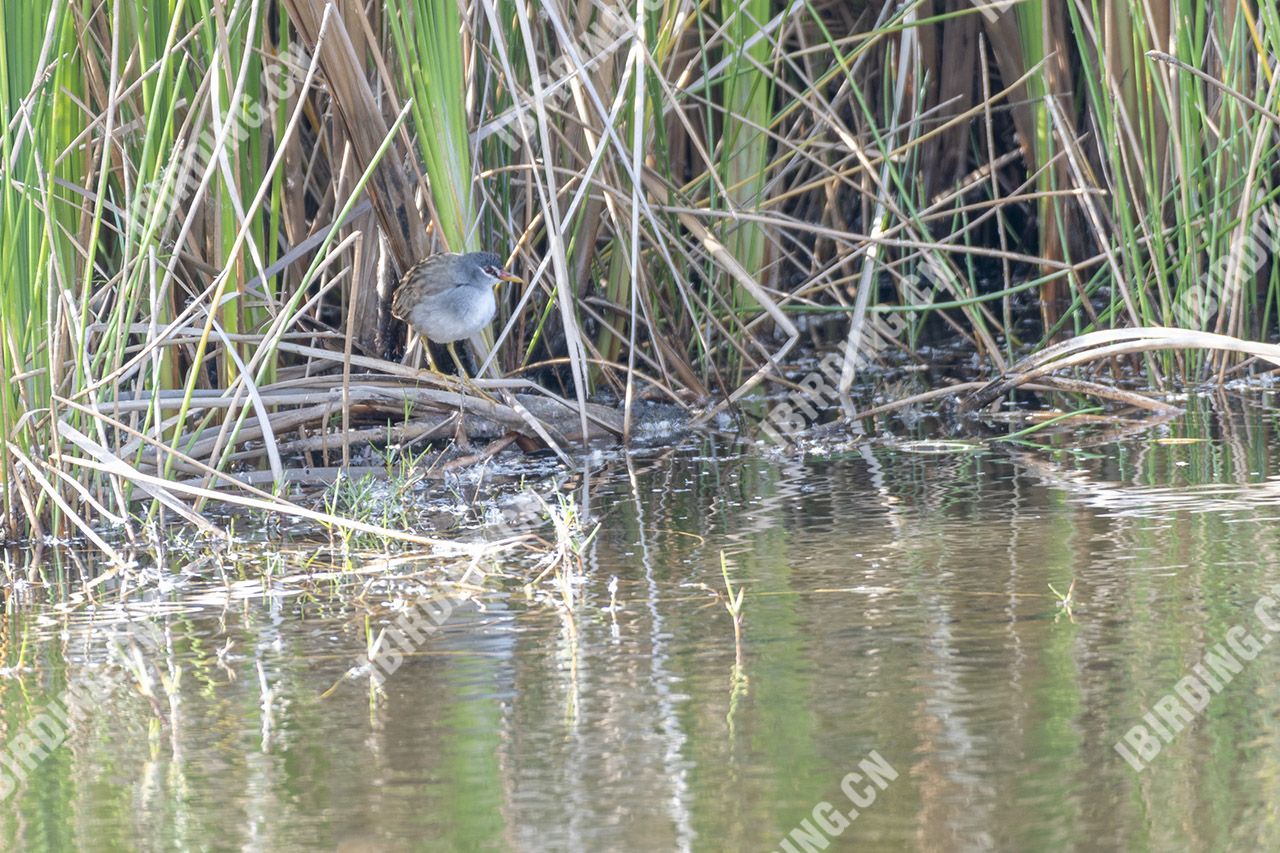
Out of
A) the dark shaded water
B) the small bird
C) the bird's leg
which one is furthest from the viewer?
the bird's leg

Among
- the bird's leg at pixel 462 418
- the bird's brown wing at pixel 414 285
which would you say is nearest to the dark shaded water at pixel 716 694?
the bird's leg at pixel 462 418

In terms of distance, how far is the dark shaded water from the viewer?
6.91ft

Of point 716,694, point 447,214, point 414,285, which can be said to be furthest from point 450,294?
point 716,694

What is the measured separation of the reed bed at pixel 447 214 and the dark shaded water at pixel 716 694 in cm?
51

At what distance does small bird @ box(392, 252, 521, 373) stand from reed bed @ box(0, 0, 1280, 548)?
5.1 inches

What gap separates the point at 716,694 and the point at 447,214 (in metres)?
2.38

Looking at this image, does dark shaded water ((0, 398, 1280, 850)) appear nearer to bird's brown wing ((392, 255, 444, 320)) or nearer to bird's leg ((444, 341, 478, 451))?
bird's leg ((444, 341, 478, 451))

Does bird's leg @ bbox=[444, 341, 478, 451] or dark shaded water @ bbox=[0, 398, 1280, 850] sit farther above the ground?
bird's leg @ bbox=[444, 341, 478, 451]

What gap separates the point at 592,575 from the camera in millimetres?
3342

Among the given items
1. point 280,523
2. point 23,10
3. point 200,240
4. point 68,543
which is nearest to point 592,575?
point 280,523

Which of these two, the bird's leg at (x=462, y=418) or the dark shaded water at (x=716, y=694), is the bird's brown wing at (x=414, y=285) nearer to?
the bird's leg at (x=462, y=418)

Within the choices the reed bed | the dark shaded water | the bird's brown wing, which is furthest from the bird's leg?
the dark shaded water

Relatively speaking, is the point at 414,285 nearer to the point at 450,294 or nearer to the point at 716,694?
the point at 450,294

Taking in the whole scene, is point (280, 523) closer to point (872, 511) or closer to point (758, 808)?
point (872, 511)
